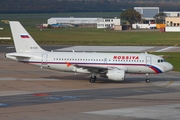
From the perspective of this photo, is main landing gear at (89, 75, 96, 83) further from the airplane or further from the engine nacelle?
the engine nacelle

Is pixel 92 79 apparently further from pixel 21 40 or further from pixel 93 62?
pixel 21 40

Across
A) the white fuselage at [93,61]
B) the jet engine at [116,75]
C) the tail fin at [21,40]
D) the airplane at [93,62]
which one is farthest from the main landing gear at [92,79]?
the tail fin at [21,40]

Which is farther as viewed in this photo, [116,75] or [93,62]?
[93,62]

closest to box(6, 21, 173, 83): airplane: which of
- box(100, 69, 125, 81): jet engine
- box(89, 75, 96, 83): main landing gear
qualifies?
box(89, 75, 96, 83): main landing gear

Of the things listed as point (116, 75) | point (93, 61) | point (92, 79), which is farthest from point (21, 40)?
point (116, 75)

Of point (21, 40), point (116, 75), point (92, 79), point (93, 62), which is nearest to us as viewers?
point (116, 75)

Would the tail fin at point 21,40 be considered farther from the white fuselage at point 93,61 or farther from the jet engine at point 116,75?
the jet engine at point 116,75

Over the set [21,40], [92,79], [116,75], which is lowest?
[92,79]

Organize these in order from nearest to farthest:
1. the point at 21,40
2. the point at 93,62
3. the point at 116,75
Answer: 1. the point at 116,75
2. the point at 93,62
3. the point at 21,40

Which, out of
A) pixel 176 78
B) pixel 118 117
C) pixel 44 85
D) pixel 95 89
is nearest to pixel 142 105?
pixel 118 117

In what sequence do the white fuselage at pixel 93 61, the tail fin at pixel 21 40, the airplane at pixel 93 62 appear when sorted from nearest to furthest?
the airplane at pixel 93 62
the white fuselage at pixel 93 61
the tail fin at pixel 21 40

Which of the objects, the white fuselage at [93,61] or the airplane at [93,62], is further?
the white fuselage at [93,61]

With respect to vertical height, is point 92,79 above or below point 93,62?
below

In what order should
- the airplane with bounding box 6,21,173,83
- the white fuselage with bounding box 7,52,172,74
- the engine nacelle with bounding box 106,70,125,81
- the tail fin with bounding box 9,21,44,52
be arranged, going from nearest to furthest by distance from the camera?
the engine nacelle with bounding box 106,70,125,81
the airplane with bounding box 6,21,173,83
the white fuselage with bounding box 7,52,172,74
the tail fin with bounding box 9,21,44,52
